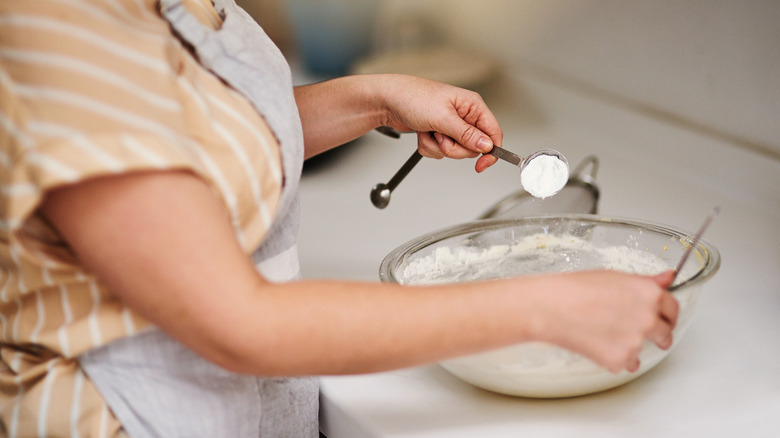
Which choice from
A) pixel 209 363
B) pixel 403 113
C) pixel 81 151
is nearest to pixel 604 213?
pixel 403 113

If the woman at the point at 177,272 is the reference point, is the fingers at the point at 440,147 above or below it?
above

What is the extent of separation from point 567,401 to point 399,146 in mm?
749

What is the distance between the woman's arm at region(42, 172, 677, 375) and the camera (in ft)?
1.34

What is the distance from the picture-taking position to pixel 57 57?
0.42 meters

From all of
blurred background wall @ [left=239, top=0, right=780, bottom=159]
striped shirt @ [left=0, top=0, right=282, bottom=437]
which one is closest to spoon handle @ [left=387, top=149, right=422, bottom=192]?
striped shirt @ [left=0, top=0, right=282, bottom=437]

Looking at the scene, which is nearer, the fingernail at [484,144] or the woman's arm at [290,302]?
the woman's arm at [290,302]

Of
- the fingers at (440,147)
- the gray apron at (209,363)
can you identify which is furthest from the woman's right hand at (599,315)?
the fingers at (440,147)

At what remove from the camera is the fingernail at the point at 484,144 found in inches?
29.3

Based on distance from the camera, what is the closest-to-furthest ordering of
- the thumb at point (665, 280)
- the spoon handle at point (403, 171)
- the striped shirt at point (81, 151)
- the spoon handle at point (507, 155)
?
the striped shirt at point (81, 151) → the thumb at point (665, 280) → the spoon handle at point (507, 155) → the spoon handle at point (403, 171)

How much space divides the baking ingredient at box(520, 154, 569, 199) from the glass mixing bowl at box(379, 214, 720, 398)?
6cm

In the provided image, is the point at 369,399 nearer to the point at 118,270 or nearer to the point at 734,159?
the point at 118,270

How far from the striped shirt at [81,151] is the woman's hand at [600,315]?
0.20m

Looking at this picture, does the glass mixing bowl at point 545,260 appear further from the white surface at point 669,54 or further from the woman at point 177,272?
the white surface at point 669,54

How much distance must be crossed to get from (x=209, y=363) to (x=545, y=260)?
14.2 inches
